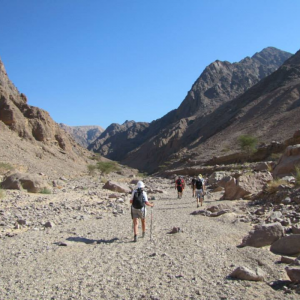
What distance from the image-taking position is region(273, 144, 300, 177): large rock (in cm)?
1384

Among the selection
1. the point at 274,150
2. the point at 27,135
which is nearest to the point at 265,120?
the point at 274,150

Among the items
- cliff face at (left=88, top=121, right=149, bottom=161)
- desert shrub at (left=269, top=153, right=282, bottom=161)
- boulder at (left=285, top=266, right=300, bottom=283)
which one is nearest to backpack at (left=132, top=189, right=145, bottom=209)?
boulder at (left=285, top=266, right=300, bottom=283)

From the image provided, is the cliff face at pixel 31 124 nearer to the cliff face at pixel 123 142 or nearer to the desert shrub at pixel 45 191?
the desert shrub at pixel 45 191

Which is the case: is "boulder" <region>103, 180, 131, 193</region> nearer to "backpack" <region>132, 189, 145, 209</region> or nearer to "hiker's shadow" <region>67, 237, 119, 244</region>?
"hiker's shadow" <region>67, 237, 119, 244</region>

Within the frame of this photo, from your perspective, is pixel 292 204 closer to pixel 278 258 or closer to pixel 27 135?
pixel 278 258

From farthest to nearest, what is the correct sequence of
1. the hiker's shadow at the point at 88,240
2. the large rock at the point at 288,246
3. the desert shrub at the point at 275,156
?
the desert shrub at the point at 275,156, the hiker's shadow at the point at 88,240, the large rock at the point at 288,246

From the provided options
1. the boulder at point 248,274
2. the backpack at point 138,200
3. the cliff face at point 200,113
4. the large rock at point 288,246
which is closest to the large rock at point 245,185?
the backpack at point 138,200

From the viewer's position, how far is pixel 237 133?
188ft

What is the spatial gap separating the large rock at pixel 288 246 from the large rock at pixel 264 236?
0.36 metres

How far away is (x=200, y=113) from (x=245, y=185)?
314 ft

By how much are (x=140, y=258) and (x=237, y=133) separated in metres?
55.1

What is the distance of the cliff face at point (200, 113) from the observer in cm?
8337

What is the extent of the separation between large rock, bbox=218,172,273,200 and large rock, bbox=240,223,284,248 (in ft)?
24.6

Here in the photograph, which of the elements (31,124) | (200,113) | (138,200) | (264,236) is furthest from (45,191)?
(200,113)
